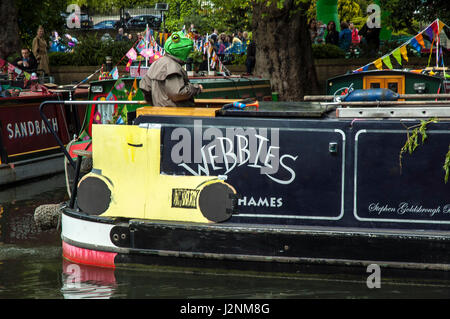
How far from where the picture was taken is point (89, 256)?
295 inches

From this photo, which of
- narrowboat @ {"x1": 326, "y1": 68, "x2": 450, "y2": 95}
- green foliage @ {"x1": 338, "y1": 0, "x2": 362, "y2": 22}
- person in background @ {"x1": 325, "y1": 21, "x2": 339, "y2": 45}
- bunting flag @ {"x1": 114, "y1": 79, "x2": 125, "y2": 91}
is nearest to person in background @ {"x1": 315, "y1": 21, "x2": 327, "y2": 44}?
person in background @ {"x1": 325, "y1": 21, "x2": 339, "y2": 45}

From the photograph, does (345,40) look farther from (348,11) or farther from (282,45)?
(348,11)

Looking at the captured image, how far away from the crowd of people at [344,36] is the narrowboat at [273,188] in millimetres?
14663

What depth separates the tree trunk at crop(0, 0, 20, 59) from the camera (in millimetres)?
23859

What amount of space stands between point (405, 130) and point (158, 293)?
8.83ft

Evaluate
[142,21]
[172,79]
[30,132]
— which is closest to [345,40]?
[30,132]

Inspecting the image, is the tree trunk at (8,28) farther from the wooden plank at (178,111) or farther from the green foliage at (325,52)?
the wooden plank at (178,111)

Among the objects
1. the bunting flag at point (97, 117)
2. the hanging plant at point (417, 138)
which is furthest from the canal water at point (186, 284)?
the bunting flag at point (97, 117)

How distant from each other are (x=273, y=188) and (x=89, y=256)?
2036 millimetres

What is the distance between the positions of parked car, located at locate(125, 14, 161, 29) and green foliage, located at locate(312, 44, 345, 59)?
72.4 ft

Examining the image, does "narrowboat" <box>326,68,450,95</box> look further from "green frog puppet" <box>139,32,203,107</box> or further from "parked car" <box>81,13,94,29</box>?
"parked car" <box>81,13,94,29</box>

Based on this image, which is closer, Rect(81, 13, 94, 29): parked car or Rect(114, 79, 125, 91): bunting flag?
Rect(114, 79, 125, 91): bunting flag

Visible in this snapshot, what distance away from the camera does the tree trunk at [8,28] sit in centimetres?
2386
